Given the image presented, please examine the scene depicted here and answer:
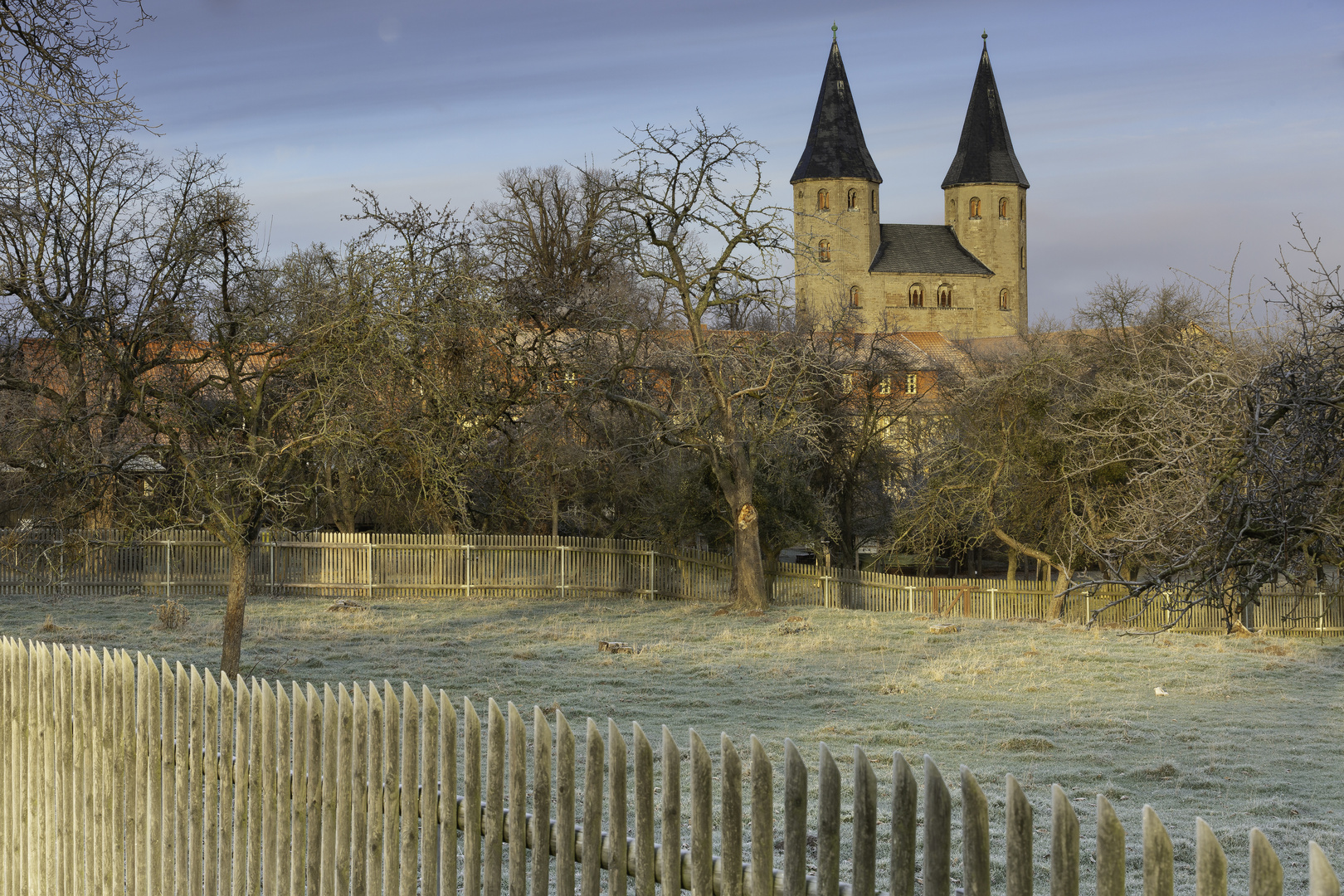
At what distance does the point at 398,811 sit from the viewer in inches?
159

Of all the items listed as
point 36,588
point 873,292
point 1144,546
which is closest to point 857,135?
point 873,292

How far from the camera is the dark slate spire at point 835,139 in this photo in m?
80.8

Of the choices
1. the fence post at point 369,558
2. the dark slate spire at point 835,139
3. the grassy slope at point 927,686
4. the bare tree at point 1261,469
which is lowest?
the grassy slope at point 927,686

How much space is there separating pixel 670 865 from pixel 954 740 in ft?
25.1

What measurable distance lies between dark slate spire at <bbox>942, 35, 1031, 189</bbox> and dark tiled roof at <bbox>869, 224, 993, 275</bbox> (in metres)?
4.43

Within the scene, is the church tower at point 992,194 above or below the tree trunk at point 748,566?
above

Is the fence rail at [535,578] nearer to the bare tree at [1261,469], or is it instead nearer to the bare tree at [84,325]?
the bare tree at [84,325]

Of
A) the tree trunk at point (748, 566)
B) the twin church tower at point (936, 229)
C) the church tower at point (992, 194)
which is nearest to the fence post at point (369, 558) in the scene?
the tree trunk at point (748, 566)

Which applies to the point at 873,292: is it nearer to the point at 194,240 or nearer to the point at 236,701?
the point at 194,240

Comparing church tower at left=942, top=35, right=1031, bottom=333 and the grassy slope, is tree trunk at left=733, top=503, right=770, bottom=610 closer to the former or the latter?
the grassy slope

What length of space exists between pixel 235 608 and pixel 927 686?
26.5 feet

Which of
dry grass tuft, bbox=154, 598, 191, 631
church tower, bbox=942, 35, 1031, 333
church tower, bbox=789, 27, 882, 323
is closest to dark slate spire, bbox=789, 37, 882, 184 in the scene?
church tower, bbox=789, 27, 882, 323

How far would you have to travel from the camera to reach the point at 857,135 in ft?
270

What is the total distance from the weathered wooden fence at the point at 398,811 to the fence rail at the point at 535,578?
66.6ft
